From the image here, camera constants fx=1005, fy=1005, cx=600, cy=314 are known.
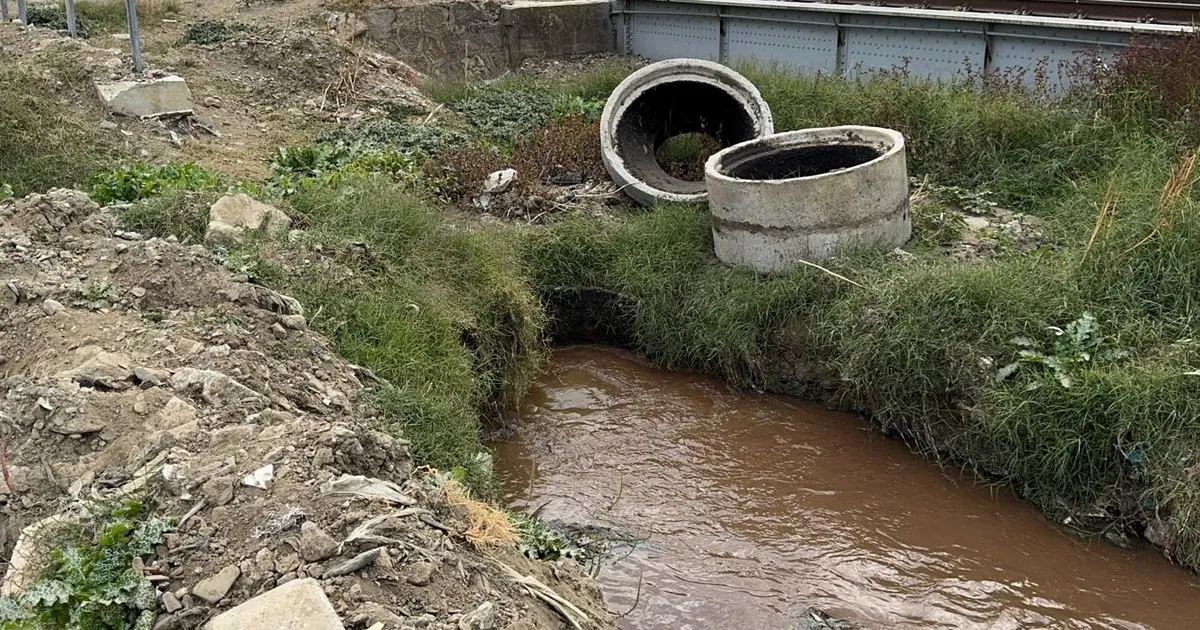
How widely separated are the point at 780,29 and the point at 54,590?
30.2ft

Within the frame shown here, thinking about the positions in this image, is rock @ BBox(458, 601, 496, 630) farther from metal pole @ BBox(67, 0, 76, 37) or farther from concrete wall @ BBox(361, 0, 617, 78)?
concrete wall @ BBox(361, 0, 617, 78)

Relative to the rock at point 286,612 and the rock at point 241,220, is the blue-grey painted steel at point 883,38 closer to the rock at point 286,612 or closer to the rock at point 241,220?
the rock at point 241,220

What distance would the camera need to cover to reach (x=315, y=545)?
2910 mm

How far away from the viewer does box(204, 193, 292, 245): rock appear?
567cm

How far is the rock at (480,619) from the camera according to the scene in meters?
2.84

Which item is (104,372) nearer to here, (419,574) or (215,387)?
(215,387)

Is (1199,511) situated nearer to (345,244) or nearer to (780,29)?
(345,244)

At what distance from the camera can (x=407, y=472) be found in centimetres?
384

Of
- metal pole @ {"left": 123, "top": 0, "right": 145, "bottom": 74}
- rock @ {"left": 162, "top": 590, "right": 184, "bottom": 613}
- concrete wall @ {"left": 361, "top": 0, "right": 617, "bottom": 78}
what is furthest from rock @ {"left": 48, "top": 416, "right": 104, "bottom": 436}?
concrete wall @ {"left": 361, "top": 0, "right": 617, "bottom": 78}

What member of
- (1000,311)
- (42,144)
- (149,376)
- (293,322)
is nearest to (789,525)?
(1000,311)

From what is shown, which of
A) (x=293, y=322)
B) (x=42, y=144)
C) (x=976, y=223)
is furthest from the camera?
(x=976, y=223)

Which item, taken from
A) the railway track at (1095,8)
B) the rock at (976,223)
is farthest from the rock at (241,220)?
the railway track at (1095,8)

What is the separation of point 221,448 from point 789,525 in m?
3.05

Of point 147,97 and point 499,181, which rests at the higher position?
point 147,97
